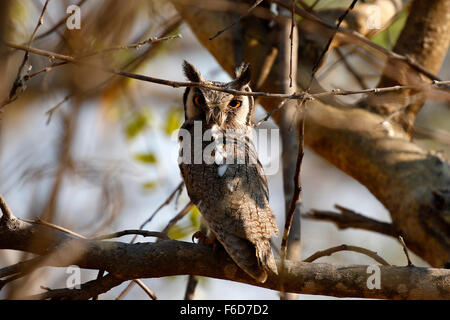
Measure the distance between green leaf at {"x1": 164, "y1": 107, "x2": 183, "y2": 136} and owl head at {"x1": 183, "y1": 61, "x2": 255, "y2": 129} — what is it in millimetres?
1366

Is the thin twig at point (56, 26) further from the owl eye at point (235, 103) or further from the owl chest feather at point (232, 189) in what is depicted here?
the owl eye at point (235, 103)

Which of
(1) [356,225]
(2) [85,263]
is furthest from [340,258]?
(2) [85,263]

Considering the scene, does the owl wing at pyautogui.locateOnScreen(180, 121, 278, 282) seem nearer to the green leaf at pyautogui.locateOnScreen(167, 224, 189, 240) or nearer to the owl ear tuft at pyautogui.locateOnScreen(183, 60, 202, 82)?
the owl ear tuft at pyautogui.locateOnScreen(183, 60, 202, 82)

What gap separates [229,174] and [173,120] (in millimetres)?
2503

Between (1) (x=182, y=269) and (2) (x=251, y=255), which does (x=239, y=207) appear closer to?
(2) (x=251, y=255)

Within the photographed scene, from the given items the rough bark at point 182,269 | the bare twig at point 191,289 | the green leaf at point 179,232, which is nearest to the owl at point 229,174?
the rough bark at point 182,269

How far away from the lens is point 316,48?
16.3 ft

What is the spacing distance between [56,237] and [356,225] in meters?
2.86

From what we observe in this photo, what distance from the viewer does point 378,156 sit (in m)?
4.27

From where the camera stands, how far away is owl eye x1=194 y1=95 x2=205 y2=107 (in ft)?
12.5

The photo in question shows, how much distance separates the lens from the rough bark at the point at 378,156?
12.7 feet

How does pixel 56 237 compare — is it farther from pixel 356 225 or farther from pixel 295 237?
pixel 356 225

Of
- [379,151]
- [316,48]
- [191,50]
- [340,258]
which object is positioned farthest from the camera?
[340,258]

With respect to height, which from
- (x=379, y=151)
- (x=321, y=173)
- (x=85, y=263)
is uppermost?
(x=321, y=173)
